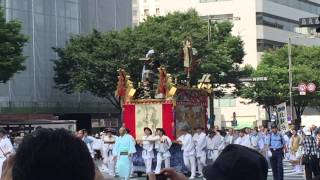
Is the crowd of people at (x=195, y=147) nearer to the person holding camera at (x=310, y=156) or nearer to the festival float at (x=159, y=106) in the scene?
the festival float at (x=159, y=106)

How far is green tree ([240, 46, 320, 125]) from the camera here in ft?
172

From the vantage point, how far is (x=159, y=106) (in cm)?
2192

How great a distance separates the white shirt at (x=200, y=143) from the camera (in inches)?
829

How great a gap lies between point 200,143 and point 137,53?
18546 millimetres

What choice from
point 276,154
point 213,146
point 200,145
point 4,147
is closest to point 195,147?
point 200,145

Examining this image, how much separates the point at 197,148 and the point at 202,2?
5258 cm

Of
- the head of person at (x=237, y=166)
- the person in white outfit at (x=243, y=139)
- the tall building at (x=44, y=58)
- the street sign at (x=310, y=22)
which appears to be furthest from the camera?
the tall building at (x=44, y=58)

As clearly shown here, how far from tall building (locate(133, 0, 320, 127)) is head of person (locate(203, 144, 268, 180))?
61.7 metres

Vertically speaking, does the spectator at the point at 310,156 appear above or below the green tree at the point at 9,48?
below

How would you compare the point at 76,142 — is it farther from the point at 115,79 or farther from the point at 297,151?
the point at 115,79

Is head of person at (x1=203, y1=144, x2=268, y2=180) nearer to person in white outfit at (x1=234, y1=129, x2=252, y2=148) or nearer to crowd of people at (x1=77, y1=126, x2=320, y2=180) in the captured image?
crowd of people at (x1=77, y1=126, x2=320, y2=180)

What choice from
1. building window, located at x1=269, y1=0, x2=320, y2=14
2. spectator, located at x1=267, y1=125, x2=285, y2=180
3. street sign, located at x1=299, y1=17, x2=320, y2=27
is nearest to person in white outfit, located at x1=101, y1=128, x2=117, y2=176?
spectator, located at x1=267, y1=125, x2=285, y2=180

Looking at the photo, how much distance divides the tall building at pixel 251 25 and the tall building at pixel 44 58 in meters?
18.3

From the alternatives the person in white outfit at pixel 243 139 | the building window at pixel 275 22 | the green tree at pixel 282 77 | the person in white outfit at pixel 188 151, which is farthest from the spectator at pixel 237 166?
the building window at pixel 275 22
